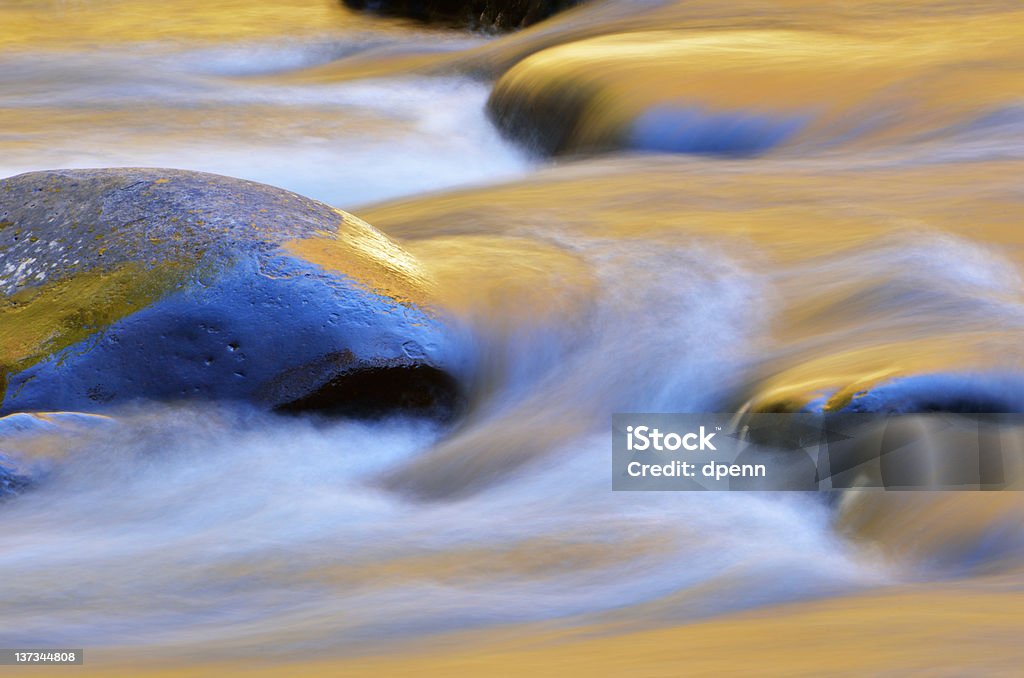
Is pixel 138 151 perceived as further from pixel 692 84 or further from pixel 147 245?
pixel 147 245

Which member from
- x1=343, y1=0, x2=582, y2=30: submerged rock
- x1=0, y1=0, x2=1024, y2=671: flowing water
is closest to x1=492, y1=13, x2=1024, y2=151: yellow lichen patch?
x1=0, y1=0, x2=1024, y2=671: flowing water

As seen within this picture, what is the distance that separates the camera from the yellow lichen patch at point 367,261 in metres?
3.98

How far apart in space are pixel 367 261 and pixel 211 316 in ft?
1.63

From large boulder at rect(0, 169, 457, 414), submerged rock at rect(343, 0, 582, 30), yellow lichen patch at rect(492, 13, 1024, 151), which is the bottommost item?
large boulder at rect(0, 169, 457, 414)

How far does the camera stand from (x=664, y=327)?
419cm

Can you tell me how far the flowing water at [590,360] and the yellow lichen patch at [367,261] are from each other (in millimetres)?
130

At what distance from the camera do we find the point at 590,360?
403 centimetres

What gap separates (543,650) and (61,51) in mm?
7926
